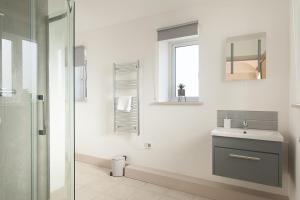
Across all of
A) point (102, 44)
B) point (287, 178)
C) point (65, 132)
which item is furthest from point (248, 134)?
point (102, 44)

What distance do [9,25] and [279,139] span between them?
235 centimetres

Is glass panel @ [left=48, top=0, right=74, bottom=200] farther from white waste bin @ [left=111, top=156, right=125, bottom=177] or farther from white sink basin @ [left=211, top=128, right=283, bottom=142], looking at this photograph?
white sink basin @ [left=211, top=128, right=283, bottom=142]

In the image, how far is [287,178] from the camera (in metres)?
1.92

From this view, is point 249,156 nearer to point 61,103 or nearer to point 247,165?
point 247,165

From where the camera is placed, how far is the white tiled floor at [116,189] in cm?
216

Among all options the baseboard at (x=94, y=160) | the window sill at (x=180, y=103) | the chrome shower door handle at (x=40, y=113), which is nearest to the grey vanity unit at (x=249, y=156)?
the window sill at (x=180, y=103)

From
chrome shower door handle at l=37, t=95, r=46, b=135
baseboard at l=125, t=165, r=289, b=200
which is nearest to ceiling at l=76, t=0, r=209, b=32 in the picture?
chrome shower door handle at l=37, t=95, r=46, b=135

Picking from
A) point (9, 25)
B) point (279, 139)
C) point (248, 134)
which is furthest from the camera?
point (248, 134)

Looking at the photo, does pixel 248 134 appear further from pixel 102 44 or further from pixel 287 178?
pixel 102 44

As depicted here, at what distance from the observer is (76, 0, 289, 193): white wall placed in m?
1.99

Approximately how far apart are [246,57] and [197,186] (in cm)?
150

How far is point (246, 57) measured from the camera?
82.7 inches

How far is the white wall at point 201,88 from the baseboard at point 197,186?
7cm

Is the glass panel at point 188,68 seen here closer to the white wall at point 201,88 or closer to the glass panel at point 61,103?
the white wall at point 201,88
